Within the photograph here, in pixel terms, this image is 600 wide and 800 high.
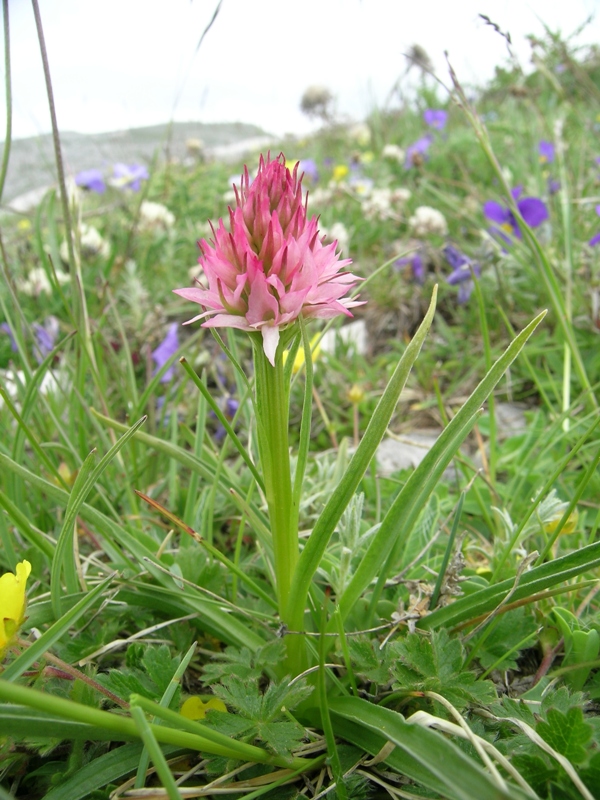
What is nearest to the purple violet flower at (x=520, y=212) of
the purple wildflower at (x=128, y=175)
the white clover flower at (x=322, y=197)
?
the white clover flower at (x=322, y=197)

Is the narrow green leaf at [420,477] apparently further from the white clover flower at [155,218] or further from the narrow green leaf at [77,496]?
the white clover flower at [155,218]

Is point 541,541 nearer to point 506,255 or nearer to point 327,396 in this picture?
point 327,396

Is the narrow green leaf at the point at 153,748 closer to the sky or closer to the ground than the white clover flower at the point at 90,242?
closer to the ground

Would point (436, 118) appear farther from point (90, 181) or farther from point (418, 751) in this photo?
point (418, 751)

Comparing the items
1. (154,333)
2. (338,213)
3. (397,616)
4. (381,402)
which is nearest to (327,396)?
(154,333)

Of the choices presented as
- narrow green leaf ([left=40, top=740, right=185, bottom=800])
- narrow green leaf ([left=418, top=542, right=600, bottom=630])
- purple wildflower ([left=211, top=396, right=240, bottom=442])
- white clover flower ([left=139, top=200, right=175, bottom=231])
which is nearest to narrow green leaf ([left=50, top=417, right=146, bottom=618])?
narrow green leaf ([left=40, top=740, right=185, bottom=800])

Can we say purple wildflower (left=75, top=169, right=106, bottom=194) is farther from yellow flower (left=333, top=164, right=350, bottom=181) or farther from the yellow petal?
the yellow petal
